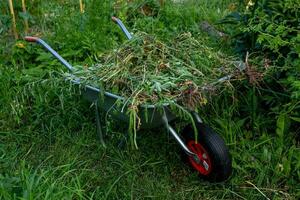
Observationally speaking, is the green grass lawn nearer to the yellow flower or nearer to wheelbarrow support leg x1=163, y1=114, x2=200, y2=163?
the yellow flower

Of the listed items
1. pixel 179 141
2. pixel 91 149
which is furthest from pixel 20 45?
pixel 179 141

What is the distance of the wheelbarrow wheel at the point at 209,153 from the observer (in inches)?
106

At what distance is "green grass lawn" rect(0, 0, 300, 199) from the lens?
2.84m

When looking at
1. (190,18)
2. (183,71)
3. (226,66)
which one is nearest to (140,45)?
(183,71)

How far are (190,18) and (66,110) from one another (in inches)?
76.8

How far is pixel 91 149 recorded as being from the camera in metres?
3.29

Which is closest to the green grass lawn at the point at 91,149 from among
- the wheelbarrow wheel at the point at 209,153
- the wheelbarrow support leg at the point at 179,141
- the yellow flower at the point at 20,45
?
the yellow flower at the point at 20,45

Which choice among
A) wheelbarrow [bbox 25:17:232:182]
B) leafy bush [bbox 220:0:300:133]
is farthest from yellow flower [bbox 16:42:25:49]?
leafy bush [bbox 220:0:300:133]

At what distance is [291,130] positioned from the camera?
3.15 meters

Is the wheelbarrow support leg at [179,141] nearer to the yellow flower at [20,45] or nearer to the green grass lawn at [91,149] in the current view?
the green grass lawn at [91,149]

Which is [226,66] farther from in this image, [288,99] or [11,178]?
[11,178]

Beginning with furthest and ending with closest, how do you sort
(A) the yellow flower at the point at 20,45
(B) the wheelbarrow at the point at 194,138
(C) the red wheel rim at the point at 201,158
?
(A) the yellow flower at the point at 20,45 → (C) the red wheel rim at the point at 201,158 → (B) the wheelbarrow at the point at 194,138

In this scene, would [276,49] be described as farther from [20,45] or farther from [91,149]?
[20,45]

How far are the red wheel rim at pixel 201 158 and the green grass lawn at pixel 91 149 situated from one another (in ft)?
0.30
